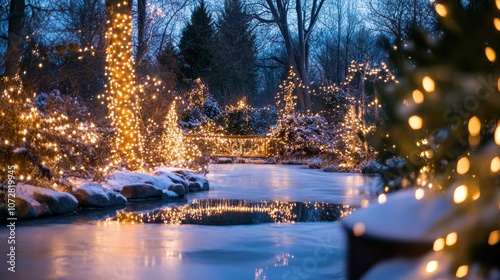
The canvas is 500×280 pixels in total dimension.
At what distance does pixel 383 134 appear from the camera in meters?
3.74

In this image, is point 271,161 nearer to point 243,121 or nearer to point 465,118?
point 243,121

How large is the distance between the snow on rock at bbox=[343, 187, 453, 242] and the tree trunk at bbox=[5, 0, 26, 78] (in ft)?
46.1

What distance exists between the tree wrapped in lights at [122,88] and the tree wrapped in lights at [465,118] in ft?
35.9

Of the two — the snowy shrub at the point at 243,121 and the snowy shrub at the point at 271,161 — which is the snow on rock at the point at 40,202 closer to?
the snowy shrub at the point at 271,161

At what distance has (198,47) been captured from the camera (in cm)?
3534

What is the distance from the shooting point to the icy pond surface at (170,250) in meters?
4.87

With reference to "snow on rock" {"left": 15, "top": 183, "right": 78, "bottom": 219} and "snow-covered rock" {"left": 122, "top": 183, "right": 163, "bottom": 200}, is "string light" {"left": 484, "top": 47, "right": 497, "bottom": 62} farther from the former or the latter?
"snow-covered rock" {"left": 122, "top": 183, "right": 163, "bottom": 200}

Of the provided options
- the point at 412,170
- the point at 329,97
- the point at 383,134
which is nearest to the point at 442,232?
the point at 412,170

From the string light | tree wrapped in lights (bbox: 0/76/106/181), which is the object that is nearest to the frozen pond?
tree wrapped in lights (bbox: 0/76/106/181)

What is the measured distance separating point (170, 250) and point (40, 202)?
11.3 ft

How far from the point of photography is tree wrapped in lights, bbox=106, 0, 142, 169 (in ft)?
42.9

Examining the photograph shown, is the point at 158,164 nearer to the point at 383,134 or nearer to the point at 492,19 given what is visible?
the point at 383,134

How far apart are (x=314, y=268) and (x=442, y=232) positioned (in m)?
3.20

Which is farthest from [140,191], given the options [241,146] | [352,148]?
→ [241,146]
